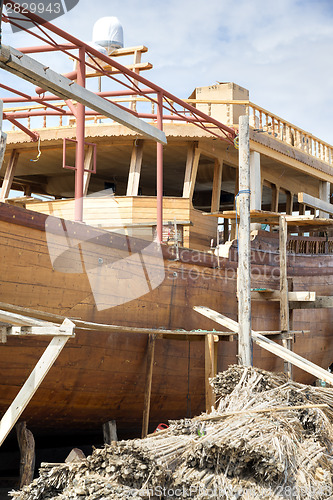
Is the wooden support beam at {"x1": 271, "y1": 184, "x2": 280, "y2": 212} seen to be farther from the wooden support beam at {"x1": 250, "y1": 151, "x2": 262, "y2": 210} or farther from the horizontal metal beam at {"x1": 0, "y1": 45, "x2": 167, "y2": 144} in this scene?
the horizontal metal beam at {"x1": 0, "y1": 45, "x2": 167, "y2": 144}

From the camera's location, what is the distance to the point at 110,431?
787 cm

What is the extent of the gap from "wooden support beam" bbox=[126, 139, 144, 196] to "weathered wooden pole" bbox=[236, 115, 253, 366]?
10.0ft

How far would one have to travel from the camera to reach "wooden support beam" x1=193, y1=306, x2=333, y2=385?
7.85 meters

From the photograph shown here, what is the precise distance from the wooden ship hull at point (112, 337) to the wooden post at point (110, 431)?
11cm

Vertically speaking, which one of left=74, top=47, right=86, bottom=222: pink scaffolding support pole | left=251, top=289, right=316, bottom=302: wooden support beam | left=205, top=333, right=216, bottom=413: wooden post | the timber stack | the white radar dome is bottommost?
the timber stack

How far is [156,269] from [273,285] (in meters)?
3.29

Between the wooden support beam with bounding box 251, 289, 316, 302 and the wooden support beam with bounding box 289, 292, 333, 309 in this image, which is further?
the wooden support beam with bounding box 289, 292, 333, 309

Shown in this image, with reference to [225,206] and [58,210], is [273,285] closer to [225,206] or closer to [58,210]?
[58,210]

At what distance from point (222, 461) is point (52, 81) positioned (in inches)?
167

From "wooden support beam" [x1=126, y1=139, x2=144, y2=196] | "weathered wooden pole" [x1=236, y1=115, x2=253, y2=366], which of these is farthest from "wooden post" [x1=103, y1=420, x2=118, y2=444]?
"wooden support beam" [x1=126, y1=139, x2=144, y2=196]

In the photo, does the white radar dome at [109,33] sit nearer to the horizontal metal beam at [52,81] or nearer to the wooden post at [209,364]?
the horizontal metal beam at [52,81]

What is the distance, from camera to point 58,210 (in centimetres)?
1115

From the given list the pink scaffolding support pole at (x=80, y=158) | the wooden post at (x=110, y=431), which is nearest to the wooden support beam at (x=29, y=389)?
the pink scaffolding support pole at (x=80, y=158)

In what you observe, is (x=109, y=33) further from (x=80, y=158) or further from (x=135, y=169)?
(x=80, y=158)
